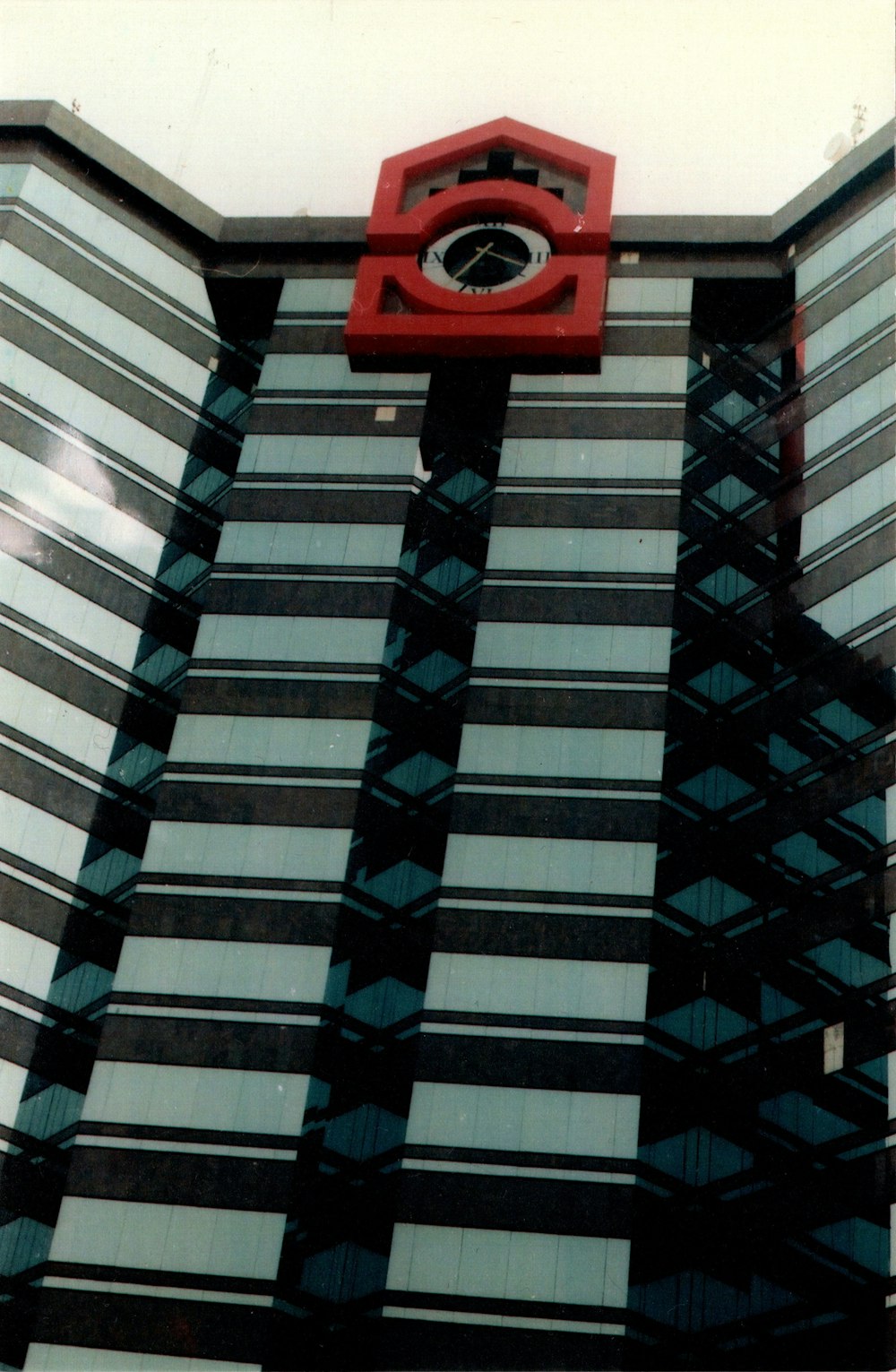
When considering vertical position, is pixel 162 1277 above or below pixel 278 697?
below

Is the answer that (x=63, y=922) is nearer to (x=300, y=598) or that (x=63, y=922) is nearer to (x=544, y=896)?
(x=300, y=598)

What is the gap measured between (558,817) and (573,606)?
444 inches

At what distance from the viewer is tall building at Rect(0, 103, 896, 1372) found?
68.7 m

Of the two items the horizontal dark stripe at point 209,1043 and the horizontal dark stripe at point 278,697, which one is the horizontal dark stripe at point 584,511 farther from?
the horizontal dark stripe at point 209,1043

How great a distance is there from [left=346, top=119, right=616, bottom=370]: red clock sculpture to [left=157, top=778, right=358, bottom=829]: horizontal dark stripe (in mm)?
25960

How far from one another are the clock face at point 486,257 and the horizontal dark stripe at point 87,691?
28.6m

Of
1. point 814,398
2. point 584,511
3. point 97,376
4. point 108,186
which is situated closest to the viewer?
point 584,511

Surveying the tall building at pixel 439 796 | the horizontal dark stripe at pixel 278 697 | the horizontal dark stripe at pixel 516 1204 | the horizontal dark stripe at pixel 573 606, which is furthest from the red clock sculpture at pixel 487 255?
the horizontal dark stripe at pixel 516 1204

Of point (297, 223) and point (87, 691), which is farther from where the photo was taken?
point (297, 223)

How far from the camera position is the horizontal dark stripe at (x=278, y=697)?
81.2 meters

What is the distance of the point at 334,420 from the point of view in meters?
91.5

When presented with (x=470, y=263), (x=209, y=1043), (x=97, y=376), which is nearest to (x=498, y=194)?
(x=470, y=263)

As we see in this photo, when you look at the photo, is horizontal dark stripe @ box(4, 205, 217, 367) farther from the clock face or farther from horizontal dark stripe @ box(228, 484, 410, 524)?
the clock face

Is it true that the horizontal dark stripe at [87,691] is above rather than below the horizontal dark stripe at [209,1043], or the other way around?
above
